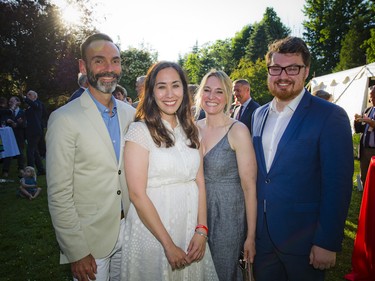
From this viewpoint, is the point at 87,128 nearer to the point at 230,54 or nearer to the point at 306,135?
the point at 306,135

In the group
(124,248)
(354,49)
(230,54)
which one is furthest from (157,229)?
(230,54)

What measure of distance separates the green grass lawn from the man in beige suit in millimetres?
2299

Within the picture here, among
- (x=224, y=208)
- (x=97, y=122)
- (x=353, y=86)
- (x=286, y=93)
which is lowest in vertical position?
(x=224, y=208)

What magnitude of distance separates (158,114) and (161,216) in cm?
92

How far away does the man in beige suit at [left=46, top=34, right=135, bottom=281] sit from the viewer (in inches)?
83.1

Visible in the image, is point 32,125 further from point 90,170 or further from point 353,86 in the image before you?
point 353,86

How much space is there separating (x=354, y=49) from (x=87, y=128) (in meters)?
43.7

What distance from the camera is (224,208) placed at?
279 centimetres

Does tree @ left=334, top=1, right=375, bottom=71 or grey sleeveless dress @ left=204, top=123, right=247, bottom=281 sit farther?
tree @ left=334, top=1, right=375, bottom=71

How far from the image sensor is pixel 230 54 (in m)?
60.8

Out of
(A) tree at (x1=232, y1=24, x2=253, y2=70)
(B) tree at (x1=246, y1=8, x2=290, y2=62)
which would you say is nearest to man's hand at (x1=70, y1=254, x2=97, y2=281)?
(B) tree at (x1=246, y1=8, x2=290, y2=62)

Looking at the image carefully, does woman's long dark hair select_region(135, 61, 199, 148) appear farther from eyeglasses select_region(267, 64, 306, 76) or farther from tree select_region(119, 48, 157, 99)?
tree select_region(119, 48, 157, 99)

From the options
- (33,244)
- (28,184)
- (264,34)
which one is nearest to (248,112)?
(33,244)

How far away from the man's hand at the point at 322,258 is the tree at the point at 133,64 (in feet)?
123
